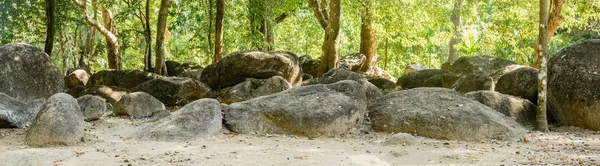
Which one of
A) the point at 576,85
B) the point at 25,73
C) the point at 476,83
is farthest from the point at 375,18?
the point at 25,73

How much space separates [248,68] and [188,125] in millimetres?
7527

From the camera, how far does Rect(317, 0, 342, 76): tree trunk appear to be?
1748cm

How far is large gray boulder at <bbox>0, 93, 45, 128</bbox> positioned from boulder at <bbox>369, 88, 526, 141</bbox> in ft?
20.0

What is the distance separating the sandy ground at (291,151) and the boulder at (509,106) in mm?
1510

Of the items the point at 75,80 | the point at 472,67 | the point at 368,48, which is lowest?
the point at 75,80

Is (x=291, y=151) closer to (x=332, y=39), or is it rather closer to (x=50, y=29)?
(x=50, y=29)

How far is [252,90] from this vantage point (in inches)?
579

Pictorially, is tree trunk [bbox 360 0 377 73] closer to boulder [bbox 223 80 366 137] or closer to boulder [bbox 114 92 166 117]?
boulder [bbox 114 92 166 117]

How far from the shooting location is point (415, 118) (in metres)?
9.70

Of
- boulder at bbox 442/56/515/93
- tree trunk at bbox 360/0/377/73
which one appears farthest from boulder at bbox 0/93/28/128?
tree trunk at bbox 360/0/377/73

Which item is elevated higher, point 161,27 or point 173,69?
point 161,27

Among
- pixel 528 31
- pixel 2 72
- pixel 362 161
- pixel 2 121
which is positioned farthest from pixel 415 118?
pixel 528 31

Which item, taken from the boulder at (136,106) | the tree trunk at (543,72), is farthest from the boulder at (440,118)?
the boulder at (136,106)

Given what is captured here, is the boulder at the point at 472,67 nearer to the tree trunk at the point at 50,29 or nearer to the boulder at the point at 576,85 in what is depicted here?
the boulder at the point at 576,85
